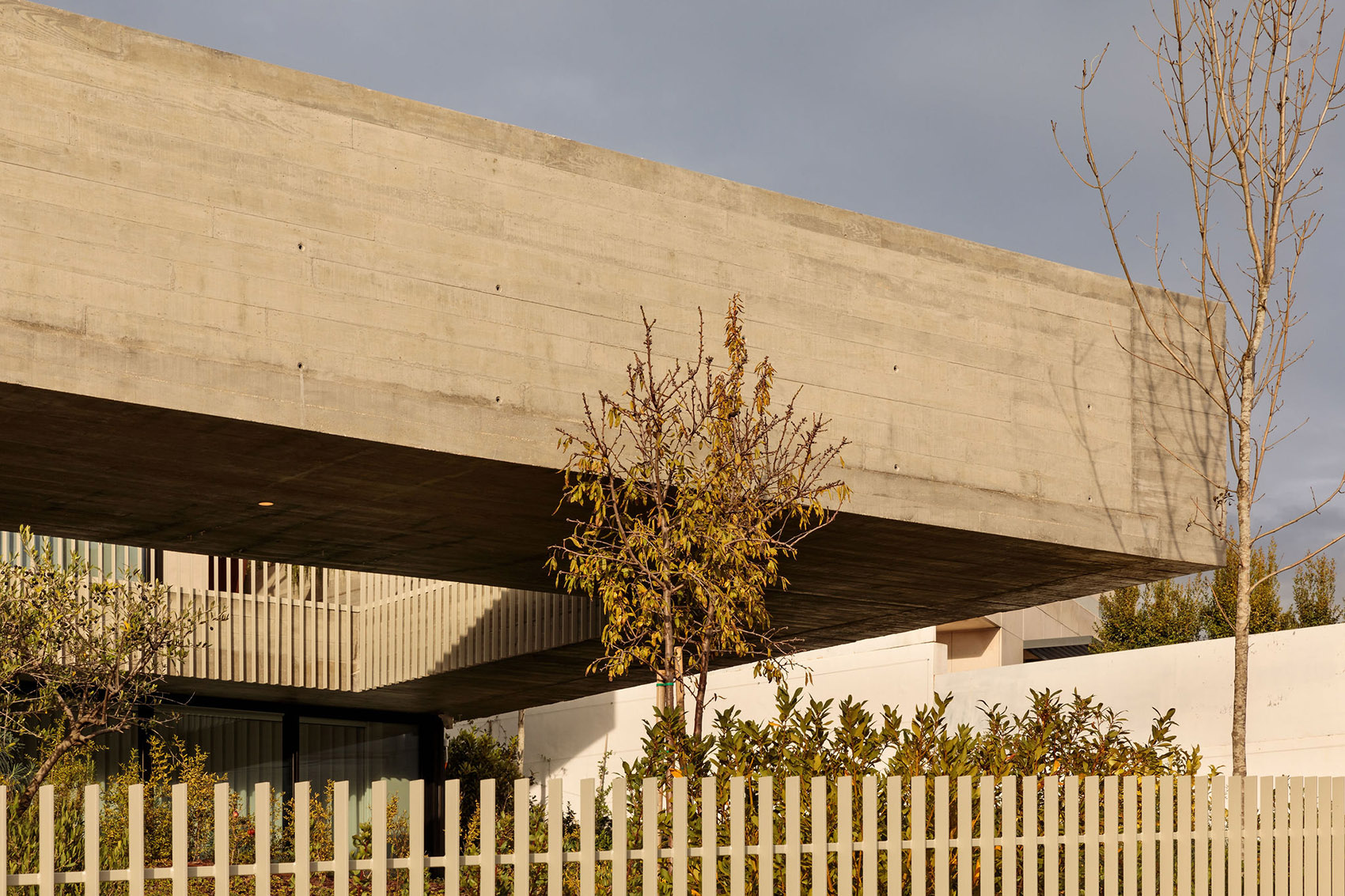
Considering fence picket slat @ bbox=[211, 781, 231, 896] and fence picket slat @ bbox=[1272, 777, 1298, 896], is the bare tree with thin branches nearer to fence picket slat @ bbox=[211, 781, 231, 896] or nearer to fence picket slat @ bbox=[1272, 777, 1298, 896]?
fence picket slat @ bbox=[1272, 777, 1298, 896]

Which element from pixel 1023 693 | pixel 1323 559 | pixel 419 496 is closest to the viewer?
pixel 419 496

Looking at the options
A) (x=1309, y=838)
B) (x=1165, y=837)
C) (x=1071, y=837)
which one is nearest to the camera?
(x=1071, y=837)

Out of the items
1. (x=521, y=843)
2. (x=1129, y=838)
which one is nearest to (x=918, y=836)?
(x=1129, y=838)

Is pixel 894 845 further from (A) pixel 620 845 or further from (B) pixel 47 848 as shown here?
(B) pixel 47 848

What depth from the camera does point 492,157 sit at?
9.04 meters

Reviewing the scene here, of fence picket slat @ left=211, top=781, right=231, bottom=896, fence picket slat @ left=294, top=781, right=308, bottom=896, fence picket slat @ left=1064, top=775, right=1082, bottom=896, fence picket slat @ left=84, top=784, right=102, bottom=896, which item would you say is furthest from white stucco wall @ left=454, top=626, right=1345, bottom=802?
fence picket slat @ left=84, top=784, right=102, bottom=896

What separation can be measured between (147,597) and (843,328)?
5.59 meters

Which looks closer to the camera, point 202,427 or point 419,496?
point 202,427

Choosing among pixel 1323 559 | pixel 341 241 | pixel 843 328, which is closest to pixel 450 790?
pixel 341 241

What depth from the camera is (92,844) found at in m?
4.40

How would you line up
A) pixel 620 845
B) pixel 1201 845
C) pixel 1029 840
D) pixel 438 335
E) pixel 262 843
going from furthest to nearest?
pixel 438 335
pixel 1201 845
pixel 1029 840
pixel 620 845
pixel 262 843

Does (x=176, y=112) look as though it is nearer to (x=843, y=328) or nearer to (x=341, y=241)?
A: (x=341, y=241)

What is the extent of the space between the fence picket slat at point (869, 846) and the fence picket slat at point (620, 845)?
3.54 feet

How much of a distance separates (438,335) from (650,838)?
4.02 m
